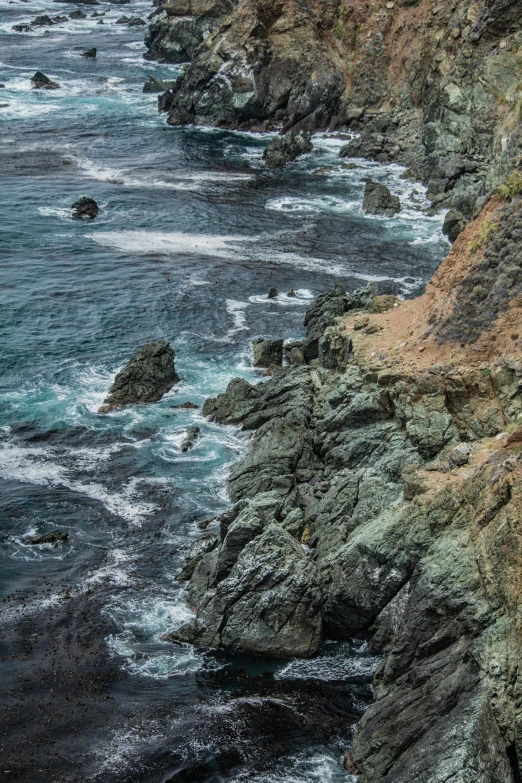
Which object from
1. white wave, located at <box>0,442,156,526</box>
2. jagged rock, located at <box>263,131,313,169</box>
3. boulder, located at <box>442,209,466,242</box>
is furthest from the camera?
jagged rock, located at <box>263,131,313,169</box>

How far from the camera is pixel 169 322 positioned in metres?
54.6

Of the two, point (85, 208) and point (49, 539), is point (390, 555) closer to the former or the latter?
→ point (49, 539)

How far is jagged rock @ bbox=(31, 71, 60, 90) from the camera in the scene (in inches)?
4141

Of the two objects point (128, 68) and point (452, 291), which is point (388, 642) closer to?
point (452, 291)

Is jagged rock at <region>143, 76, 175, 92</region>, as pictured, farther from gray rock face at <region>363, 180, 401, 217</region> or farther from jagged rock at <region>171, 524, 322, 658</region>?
jagged rock at <region>171, 524, 322, 658</region>

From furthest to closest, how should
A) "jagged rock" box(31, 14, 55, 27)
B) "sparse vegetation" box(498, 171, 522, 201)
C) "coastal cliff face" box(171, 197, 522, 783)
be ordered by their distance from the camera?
"jagged rock" box(31, 14, 55, 27), "sparse vegetation" box(498, 171, 522, 201), "coastal cliff face" box(171, 197, 522, 783)

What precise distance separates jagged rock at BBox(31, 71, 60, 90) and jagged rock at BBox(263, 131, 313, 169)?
3435cm

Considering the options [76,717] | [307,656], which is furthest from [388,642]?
[76,717]

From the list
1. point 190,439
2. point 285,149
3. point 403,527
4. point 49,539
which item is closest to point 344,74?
point 285,149

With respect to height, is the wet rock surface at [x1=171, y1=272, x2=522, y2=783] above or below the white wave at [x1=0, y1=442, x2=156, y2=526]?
above

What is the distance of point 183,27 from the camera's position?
365 feet

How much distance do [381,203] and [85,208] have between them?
22822 mm

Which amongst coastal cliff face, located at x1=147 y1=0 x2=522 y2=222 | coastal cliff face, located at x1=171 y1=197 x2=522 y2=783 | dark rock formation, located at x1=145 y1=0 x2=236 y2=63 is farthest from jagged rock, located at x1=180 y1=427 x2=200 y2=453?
dark rock formation, located at x1=145 y1=0 x2=236 y2=63

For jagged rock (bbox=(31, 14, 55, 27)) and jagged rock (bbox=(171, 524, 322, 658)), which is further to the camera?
jagged rock (bbox=(31, 14, 55, 27))
